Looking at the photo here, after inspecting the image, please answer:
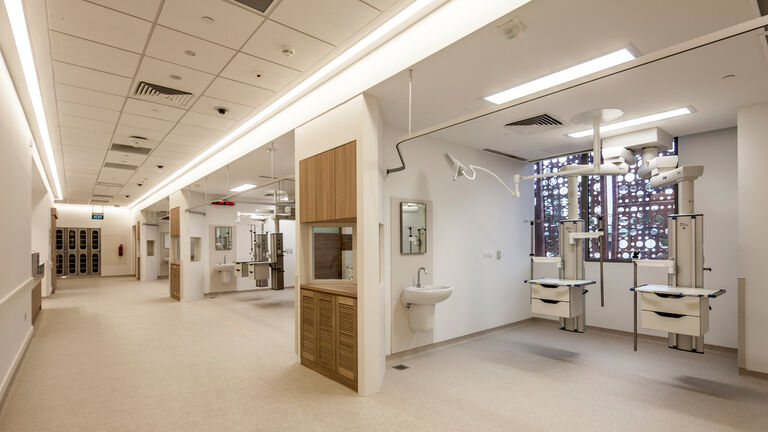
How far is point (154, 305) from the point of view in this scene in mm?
9469

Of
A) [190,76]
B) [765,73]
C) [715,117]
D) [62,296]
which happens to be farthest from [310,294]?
[62,296]

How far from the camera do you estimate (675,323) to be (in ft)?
13.3

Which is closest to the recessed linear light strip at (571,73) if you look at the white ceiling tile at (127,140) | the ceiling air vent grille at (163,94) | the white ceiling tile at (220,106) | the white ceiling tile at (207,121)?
the white ceiling tile at (220,106)

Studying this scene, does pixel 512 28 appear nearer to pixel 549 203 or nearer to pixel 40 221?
pixel 549 203

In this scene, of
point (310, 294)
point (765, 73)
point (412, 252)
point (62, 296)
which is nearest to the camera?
point (765, 73)

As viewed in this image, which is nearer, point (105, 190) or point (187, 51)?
point (187, 51)

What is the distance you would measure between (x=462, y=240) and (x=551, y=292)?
1.51 metres

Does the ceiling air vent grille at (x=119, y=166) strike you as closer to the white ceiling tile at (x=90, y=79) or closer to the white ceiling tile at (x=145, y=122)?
the white ceiling tile at (x=145, y=122)

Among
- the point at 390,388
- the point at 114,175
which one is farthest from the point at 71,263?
the point at 390,388

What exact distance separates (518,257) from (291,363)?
444 centimetres

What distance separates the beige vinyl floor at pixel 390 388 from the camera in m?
3.27

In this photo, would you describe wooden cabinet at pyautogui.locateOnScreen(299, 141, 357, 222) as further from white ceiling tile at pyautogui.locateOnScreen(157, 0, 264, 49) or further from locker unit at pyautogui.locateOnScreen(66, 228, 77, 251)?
Answer: locker unit at pyautogui.locateOnScreen(66, 228, 77, 251)

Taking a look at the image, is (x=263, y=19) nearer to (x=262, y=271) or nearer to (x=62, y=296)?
(x=262, y=271)

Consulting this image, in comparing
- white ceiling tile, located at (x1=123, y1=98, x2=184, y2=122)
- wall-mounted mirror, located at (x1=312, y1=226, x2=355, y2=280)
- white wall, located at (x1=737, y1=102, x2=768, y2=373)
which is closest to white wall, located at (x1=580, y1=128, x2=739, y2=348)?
white wall, located at (x1=737, y1=102, x2=768, y2=373)
